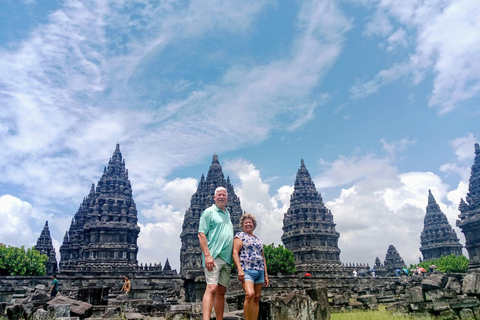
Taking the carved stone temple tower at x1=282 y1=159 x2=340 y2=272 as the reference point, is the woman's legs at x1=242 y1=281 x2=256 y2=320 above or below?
below

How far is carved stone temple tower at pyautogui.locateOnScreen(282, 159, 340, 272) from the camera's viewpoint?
184 ft

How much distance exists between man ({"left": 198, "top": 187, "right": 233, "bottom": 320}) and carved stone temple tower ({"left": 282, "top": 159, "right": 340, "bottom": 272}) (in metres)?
52.0

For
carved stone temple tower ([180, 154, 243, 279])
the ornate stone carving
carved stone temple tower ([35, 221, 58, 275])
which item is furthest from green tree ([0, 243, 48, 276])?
the ornate stone carving

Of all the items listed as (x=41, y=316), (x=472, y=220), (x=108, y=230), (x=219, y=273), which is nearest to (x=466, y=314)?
(x=219, y=273)

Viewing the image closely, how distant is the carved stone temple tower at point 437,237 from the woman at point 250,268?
6801 cm

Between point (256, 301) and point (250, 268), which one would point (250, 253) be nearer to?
point (250, 268)

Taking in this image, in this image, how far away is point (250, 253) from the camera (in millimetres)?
5309

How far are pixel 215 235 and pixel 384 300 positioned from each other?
41.0ft

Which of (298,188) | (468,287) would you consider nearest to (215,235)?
(468,287)

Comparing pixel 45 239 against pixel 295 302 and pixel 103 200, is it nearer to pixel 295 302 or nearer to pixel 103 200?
pixel 103 200

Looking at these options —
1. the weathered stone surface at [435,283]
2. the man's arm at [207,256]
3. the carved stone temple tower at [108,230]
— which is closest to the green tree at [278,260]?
the carved stone temple tower at [108,230]

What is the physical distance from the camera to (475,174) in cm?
4875

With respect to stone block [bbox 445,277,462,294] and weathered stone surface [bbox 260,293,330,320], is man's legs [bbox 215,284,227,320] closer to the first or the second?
weathered stone surface [bbox 260,293,330,320]

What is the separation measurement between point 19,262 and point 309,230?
132ft
